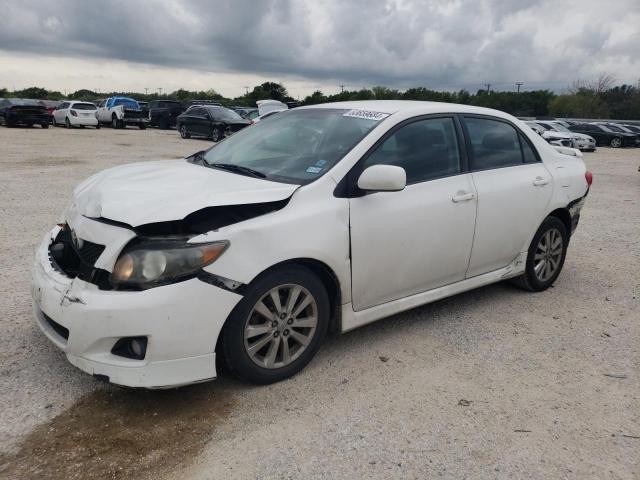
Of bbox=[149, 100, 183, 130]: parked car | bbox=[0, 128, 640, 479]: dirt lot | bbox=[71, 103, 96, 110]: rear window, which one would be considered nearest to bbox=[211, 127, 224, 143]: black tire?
bbox=[149, 100, 183, 130]: parked car

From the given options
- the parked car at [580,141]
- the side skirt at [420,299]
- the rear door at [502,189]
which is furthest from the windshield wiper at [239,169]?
the parked car at [580,141]

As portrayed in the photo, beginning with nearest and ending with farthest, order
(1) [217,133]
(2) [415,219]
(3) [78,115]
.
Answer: (2) [415,219] < (1) [217,133] < (3) [78,115]

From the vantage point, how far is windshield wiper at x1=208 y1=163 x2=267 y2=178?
3492mm

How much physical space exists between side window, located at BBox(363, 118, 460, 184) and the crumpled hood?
782 mm

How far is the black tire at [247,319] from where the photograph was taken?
2.88m

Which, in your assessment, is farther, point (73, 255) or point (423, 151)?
point (423, 151)

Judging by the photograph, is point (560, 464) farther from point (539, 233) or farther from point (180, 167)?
point (180, 167)

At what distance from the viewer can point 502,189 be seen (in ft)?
13.7

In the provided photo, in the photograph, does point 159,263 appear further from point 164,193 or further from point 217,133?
point 217,133

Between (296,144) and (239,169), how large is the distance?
447mm

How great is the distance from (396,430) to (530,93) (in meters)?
81.4

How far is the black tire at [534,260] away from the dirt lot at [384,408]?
0.26 m

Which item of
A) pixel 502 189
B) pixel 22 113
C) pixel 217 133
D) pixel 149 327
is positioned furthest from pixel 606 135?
pixel 149 327

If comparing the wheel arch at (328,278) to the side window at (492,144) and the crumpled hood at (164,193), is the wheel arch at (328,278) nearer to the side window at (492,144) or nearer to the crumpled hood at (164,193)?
the crumpled hood at (164,193)
